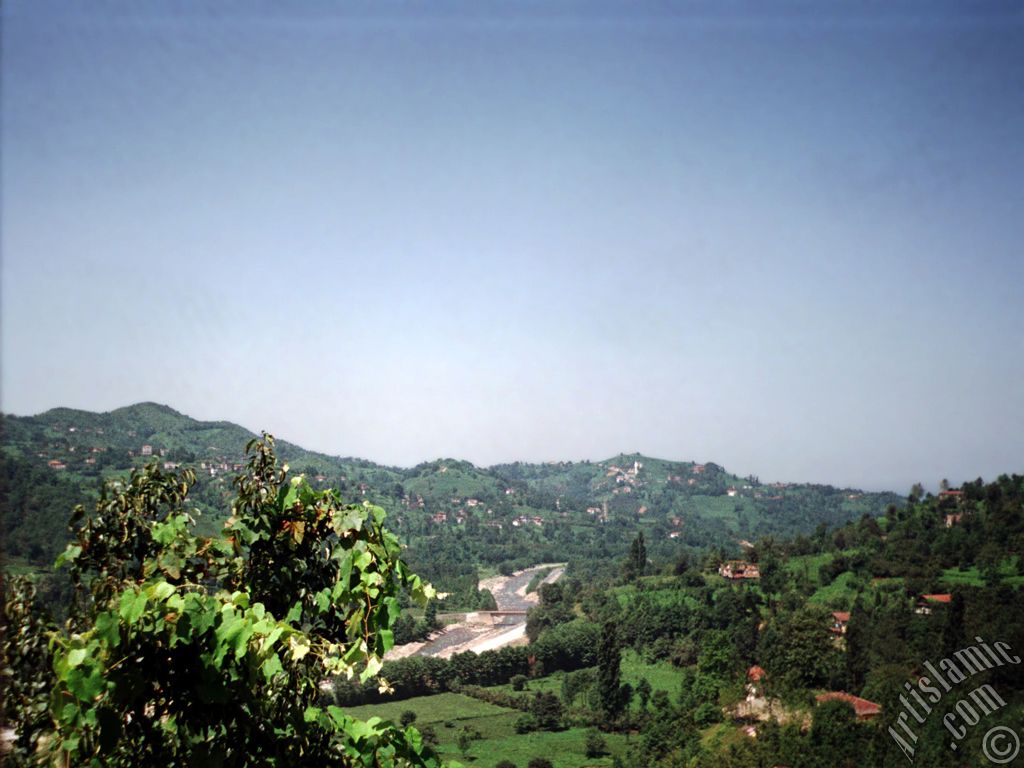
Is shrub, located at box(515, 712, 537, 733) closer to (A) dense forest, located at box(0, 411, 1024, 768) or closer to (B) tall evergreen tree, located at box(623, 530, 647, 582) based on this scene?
(A) dense forest, located at box(0, 411, 1024, 768)

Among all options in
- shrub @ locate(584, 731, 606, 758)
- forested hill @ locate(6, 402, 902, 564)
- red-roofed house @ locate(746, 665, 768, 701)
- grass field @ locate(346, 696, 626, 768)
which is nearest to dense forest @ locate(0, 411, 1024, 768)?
red-roofed house @ locate(746, 665, 768, 701)

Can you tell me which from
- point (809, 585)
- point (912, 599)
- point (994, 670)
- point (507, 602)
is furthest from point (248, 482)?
point (507, 602)

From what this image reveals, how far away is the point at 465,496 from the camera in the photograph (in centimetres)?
13600

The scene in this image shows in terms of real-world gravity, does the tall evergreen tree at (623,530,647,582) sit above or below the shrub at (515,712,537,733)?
above

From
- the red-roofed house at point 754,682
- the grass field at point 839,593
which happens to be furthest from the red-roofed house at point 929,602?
the red-roofed house at point 754,682

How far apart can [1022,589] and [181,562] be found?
166ft

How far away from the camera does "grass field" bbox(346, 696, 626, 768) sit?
122 ft

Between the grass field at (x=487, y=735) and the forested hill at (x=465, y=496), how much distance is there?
1538 centimetres

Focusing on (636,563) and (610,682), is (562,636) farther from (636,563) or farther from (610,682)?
(636,563)

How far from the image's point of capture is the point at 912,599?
47.4m

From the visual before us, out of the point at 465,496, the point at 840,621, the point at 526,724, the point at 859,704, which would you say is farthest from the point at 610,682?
the point at 465,496

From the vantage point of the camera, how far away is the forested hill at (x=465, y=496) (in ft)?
151

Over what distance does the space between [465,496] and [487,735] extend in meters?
95.1

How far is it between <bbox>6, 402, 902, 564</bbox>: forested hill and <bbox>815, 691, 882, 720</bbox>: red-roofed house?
29.7 m
